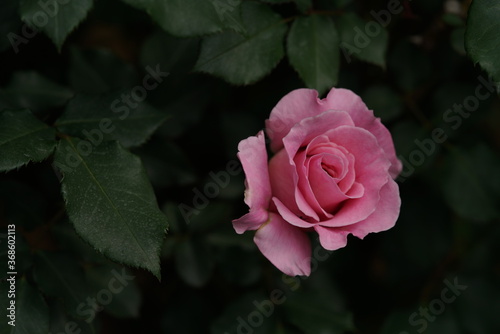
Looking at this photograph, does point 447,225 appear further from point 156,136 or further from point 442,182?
point 156,136

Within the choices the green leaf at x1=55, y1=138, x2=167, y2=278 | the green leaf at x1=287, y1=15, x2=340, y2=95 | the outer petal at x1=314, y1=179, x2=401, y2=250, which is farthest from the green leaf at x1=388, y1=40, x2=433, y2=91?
the green leaf at x1=55, y1=138, x2=167, y2=278

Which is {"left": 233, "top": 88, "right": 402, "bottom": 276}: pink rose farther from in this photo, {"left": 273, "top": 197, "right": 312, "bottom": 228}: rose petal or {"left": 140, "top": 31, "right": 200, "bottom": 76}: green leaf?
{"left": 140, "top": 31, "right": 200, "bottom": 76}: green leaf

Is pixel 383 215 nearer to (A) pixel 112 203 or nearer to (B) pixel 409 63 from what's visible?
(A) pixel 112 203

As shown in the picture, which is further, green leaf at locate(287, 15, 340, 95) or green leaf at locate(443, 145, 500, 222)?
green leaf at locate(443, 145, 500, 222)

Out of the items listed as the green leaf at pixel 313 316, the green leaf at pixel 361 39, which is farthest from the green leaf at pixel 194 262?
the green leaf at pixel 361 39

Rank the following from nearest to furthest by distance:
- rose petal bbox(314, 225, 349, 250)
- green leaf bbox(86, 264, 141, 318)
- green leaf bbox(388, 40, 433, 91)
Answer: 1. rose petal bbox(314, 225, 349, 250)
2. green leaf bbox(86, 264, 141, 318)
3. green leaf bbox(388, 40, 433, 91)

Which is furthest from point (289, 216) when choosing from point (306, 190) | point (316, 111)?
point (316, 111)

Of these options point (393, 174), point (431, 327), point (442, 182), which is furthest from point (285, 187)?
point (431, 327)
